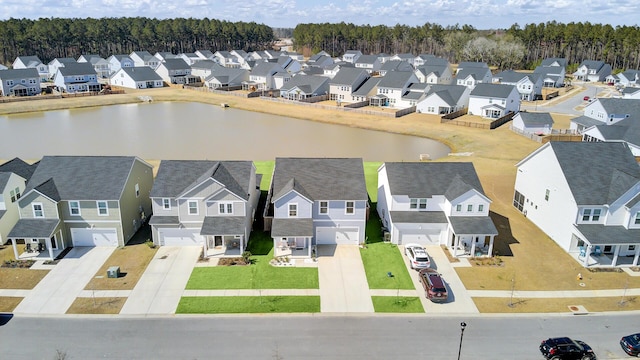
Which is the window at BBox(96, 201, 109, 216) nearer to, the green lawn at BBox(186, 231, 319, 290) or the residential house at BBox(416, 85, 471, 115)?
the green lawn at BBox(186, 231, 319, 290)

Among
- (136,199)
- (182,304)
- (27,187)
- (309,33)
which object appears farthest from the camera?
(309,33)

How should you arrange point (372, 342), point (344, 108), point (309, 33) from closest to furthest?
point (372, 342), point (344, 108), point (309, 33)

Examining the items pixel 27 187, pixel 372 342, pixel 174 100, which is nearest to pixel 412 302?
pixel 372 342

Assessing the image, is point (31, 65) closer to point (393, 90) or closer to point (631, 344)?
point (393, 90)

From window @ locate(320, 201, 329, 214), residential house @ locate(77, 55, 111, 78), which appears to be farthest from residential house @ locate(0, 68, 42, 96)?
Result: window @ locate(320, 201, 329, 214)

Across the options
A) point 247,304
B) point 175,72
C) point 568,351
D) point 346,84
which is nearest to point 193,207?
point 247,304

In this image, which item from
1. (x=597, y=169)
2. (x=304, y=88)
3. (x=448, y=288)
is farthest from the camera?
(x=304, y=88)

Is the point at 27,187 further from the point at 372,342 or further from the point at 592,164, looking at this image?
the point at 592,164

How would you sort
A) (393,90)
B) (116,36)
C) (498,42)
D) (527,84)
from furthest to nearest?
(116,36) < (498,42) < (527,84) < (393,90)
